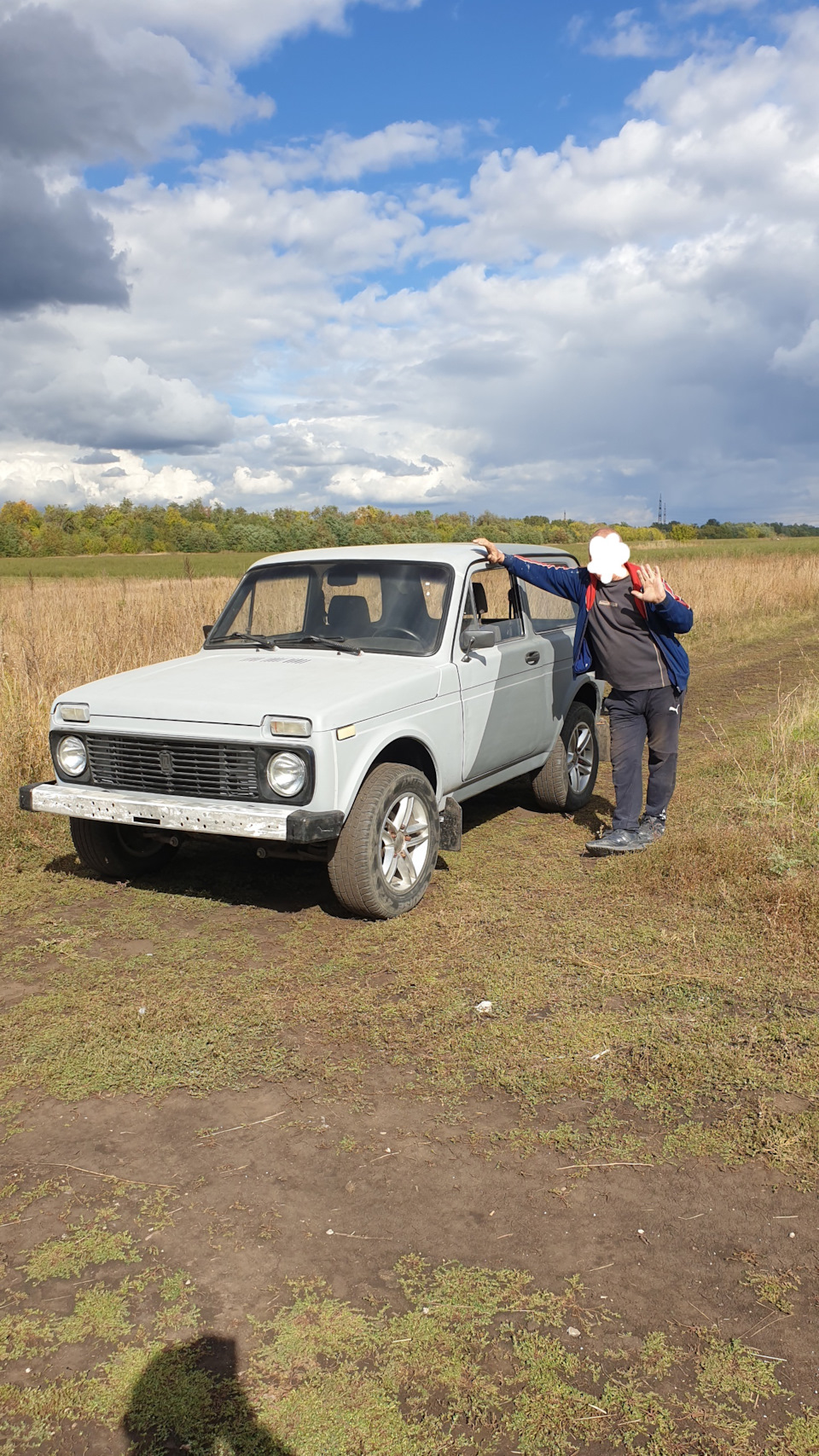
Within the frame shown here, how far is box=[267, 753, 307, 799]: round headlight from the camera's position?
4.94 metres

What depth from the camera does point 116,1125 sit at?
3582 millimetres

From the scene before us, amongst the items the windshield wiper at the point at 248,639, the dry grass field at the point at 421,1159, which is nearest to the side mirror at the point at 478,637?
the windshield wiper at the point at 248,639

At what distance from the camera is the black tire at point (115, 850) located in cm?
611

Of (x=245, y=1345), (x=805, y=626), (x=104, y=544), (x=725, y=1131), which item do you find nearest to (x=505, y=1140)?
(x=725, y=1131)

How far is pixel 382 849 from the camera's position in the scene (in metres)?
5.35

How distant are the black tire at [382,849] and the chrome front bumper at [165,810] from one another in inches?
10.0

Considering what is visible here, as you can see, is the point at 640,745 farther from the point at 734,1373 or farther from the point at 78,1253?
the point at 78,1253

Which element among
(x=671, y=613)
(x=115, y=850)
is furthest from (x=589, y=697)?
(x=115, y=850)

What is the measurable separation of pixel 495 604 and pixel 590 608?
0.68 meters

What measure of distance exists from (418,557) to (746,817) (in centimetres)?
283

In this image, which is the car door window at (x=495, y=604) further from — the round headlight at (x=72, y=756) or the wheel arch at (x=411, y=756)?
the round headlight at (x=72, y=756)

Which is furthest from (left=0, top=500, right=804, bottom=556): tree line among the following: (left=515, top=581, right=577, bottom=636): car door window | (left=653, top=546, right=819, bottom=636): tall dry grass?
(left=515, top=581, right=577, bottom=636): car door window

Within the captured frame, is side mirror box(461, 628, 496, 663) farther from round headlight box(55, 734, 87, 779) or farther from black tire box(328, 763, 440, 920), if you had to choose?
round headlight box(55, 734, 87, 779)

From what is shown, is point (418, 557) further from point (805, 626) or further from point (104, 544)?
point (104, 544)
